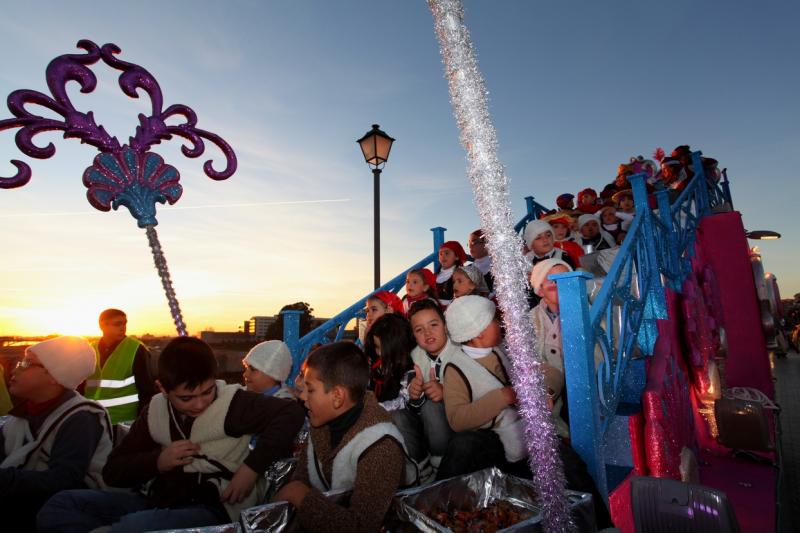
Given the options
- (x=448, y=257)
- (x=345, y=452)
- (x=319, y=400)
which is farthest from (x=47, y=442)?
(x=448, y=257)

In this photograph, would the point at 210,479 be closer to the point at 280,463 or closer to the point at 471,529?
the point at 280,463

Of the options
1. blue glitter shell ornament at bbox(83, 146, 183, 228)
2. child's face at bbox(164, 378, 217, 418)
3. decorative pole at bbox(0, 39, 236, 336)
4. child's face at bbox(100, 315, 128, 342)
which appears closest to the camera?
child's face at bbox(164, 378, 217, 418)

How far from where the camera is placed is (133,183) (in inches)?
127

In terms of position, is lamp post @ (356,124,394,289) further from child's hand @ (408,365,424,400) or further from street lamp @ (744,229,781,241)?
street lamp @ (744,229,781,241)

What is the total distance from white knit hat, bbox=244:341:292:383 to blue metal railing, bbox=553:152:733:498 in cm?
203

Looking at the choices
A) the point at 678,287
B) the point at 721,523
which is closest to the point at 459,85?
the point at 721,523

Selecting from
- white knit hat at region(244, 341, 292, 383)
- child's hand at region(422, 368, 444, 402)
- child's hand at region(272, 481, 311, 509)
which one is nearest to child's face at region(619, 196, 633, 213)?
child's hand at region(422, 368, 444, 402)

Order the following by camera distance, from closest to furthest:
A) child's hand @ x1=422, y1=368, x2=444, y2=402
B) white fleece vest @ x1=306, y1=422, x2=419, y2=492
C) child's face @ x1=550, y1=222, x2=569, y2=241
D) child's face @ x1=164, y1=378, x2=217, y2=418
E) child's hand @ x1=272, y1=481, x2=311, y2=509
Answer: child's hand @ x1=272, y1=481, x2=311, y2=509
white fleece vest @ x1=306, y1=422, x2=419, y2=492
child's face @ x1=164, y1=378, x2=217, y2=418
child's hand @ x1=422, y1=368, x2=444, y2=402
child's face @ x1=550, y1=222, x2=569, y2=241

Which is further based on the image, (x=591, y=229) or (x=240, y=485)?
(x=591, y=229)

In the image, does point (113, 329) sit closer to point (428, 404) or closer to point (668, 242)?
point (428, 404)

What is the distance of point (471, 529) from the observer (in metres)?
1.48

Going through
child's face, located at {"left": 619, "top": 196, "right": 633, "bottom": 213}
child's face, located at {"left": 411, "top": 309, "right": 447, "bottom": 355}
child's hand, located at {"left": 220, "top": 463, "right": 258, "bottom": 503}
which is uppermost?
child's face, located at {"left": 619, "top": 196, "right": 633, "bottom": 213}

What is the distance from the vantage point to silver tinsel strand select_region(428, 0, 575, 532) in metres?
1.36

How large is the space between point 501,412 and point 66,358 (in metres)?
2.57
